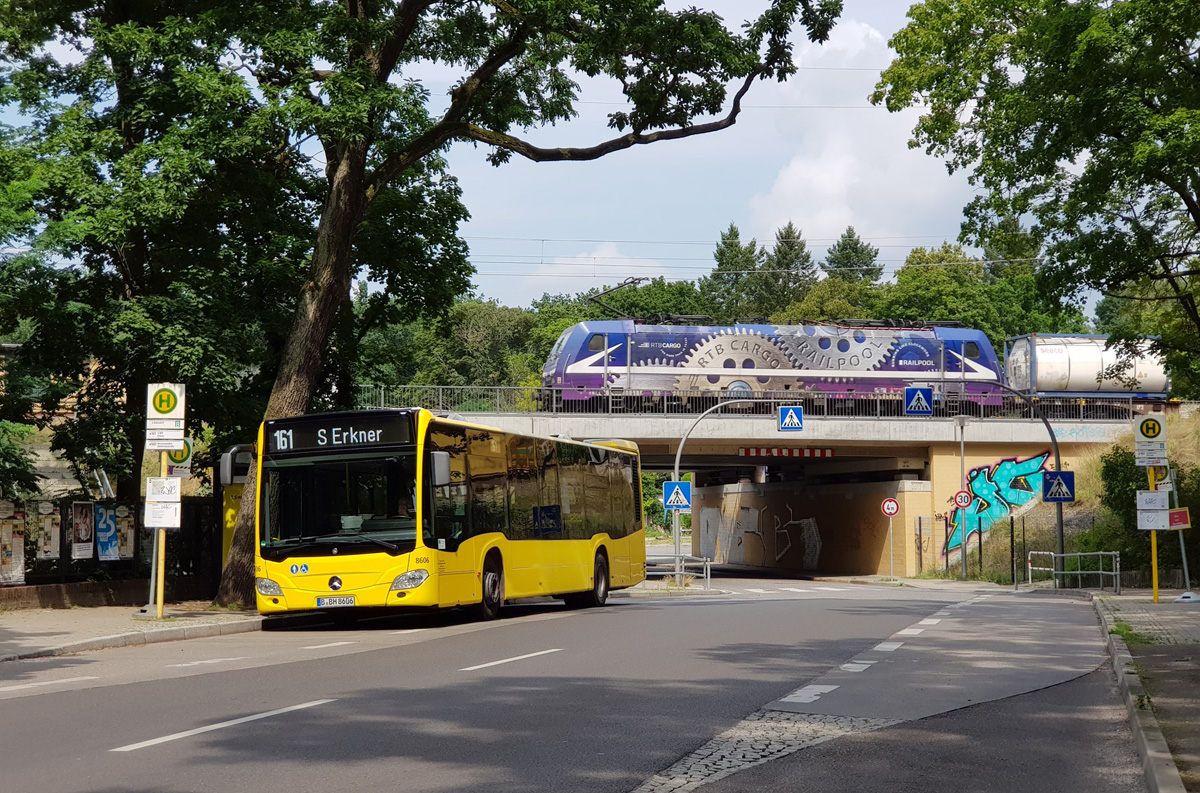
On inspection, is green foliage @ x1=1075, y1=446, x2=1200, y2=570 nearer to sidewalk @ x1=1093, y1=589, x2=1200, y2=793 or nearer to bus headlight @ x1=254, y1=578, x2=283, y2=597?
sidewalk @ x1=1093, y1=589, x2=1200, y2=793

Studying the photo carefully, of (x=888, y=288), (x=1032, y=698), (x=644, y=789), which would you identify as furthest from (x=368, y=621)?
(x=888, y=288)

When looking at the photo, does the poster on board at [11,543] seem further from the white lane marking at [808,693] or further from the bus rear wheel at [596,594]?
the white lane marking at [808,693]

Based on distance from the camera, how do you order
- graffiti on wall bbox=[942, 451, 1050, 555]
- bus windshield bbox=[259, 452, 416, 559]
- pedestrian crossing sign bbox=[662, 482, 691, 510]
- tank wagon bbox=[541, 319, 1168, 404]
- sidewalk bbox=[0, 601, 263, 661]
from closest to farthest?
sidewalk bbox=[0, 601, 263, 661] < bus windshield bbox=[259, 452, 416, 559] < pedestrian crossing sign bbox=[662, 482, 691, 510] < tank wagon bbox=[541, 319, 1168, 404] < graffiti on wall bbox=[942, 451, 1050, 555]

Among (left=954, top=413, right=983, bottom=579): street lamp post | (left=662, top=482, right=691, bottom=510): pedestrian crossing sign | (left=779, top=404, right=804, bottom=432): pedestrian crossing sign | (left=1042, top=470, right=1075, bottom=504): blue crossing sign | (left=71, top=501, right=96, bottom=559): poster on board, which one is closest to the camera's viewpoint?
(left=71, top=501, right=96, bottom=559): poster on board

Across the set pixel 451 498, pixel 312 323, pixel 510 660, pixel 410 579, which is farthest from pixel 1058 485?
pixel 510 660

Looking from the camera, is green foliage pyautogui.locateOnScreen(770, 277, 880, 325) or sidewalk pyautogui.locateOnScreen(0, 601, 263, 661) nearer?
sidewalk pyautogui.locateOnScreen(0, 601, 263, 661)

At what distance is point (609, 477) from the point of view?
82.3 feet

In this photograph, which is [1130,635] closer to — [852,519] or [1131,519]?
[1131,519]

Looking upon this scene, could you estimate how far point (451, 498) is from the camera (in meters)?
18.3

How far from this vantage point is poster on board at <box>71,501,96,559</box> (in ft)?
72.5

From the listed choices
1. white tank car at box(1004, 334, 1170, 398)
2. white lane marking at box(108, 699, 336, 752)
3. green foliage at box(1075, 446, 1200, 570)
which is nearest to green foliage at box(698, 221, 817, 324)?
white tank car at box(1004, 334, 1170, 398)

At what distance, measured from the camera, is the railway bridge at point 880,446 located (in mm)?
47094

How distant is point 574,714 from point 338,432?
9531 mm

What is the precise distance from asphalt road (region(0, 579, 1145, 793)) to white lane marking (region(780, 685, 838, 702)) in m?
0.03
